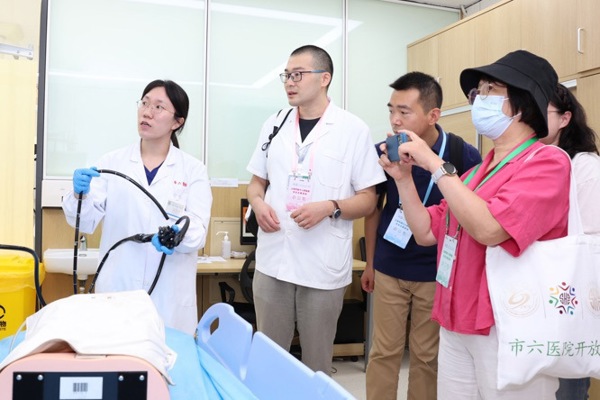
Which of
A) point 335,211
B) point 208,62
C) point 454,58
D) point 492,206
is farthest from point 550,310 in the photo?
point 208,62

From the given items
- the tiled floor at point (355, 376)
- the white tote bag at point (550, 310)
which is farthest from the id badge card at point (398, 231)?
the tiled floor at point (355, 376)

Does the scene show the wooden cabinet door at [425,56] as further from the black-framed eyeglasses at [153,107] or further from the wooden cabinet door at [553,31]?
the black-framed eyeglasses at [153,107]

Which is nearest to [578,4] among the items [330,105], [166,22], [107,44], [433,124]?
[433,124]

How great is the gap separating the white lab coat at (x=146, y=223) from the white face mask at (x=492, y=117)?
1.03 meters

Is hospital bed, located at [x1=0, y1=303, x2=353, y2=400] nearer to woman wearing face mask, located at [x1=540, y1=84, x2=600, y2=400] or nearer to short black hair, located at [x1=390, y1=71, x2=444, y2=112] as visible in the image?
woman wearing face mask, located at [x1=540, y1=84, x2=600, y2=400]

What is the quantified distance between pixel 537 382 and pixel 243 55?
3.36 metres

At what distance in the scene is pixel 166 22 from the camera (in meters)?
3.87

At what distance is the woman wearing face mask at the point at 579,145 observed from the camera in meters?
1.50

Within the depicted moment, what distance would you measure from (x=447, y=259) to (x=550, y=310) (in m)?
0.32

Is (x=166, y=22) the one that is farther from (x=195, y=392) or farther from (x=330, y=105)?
(x=195, y=392)

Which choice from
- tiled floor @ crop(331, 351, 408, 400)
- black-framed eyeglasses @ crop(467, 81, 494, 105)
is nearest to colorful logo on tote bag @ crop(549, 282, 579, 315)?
black-framed eyeglasses @ crop(467, 81, 494, 105)

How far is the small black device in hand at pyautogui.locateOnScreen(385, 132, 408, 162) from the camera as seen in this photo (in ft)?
5.24

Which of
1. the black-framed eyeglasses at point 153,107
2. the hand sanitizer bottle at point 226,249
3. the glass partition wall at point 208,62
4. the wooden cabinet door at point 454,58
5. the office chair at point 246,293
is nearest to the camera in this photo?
the black-framed eyeglasses at point 153,107

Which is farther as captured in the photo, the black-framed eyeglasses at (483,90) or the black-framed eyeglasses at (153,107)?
the black-framed eyeglasses at (153,107)
